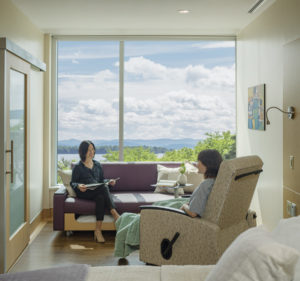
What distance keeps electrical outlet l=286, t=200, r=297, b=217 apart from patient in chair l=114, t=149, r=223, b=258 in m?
0.96

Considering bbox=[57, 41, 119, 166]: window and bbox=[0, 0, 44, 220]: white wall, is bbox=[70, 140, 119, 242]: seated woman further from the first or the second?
bbox=[57, 41, 119, 166]: window

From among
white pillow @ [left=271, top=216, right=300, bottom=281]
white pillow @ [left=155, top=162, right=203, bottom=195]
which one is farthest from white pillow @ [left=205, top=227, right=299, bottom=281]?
white pillow @ [left=155, top=162, right=203, bottom=195]

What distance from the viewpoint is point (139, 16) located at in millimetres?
5613

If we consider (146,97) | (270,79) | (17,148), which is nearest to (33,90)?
(17,148)

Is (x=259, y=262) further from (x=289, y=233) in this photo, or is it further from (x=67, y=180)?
(x=67, y=180)

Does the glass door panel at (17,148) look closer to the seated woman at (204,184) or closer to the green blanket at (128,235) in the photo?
the green blanket at (128,235)

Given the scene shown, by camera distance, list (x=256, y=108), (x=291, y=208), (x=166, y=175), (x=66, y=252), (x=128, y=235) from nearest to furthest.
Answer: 1. (x=128, y=235)
2. (x=291, y=208)
3. (x=66, y=252)
4. (x=256, y=108)
5. (x=166, y=175)

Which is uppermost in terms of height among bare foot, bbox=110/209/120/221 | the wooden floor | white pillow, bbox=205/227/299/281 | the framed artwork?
the framed artwork

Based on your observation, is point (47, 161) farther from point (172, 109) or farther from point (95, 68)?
point (172, 109)

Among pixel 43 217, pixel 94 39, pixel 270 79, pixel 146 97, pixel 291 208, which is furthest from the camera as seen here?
pixel 146 97

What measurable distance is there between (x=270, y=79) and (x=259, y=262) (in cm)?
381

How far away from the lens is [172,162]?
21.2 feet

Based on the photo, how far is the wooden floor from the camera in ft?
14.5

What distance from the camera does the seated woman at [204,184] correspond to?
362cm
